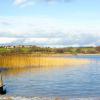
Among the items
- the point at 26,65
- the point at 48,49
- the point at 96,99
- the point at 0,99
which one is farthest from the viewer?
Result: the point at 48,49

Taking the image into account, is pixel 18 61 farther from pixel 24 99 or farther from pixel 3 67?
pixel 24 99

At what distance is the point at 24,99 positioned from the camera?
29547 mm

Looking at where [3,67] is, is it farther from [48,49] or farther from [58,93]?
[48,49]

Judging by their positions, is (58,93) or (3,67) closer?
(58,93)

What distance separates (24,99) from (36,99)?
40.3 inches

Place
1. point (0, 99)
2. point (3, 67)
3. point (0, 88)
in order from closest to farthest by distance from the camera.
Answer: point (0, 99)
point (0, 88)
point (3, 67)

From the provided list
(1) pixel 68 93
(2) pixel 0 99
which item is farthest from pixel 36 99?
(1) pixel 68 93

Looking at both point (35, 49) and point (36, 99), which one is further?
point (35, 49)

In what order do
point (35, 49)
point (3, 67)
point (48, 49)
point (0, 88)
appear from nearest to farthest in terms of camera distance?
point (0, 88) < point (3, 67) < point (35, 49) < point (48, 49)

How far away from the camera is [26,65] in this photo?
92.5 metres

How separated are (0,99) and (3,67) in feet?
183

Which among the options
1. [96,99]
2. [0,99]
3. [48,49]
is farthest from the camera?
[48,49]

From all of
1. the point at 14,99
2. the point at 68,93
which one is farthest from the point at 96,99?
the point at 68,93

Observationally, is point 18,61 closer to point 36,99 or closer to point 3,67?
point 3,67
